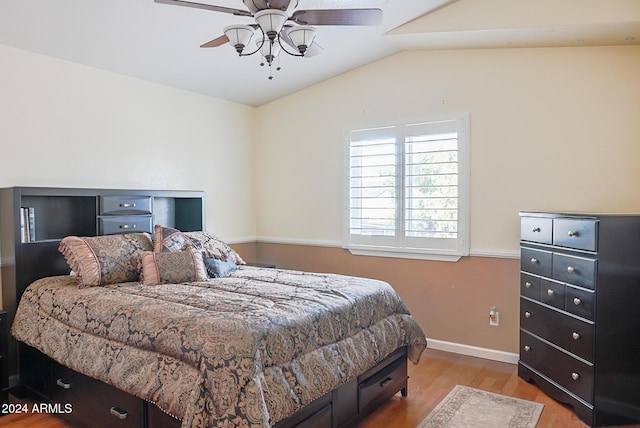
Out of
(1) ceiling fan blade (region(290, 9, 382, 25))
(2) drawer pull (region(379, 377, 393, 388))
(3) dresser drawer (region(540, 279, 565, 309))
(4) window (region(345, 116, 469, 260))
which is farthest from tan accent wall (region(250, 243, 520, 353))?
(1) ceiling fan blade (region(290, 9, 382, 25))

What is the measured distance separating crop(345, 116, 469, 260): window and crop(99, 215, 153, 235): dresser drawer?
1.96m

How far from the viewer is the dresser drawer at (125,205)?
355 centimetres

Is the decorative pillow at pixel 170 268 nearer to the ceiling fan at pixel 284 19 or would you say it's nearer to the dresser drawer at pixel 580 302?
the ceiling fan at pixel 284 19

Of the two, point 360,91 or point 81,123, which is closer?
point 81,123

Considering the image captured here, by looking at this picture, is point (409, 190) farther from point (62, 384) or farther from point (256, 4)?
point (62, 384)

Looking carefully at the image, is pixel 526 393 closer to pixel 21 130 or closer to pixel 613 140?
pixel 613 140

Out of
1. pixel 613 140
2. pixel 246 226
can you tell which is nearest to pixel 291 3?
pixel 613 140

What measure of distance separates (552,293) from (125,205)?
339cm

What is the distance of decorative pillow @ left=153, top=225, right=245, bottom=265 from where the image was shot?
340 centimetres

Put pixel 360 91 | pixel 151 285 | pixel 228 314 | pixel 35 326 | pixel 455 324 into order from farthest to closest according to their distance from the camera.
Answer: pixel 360 91 → pixel 455 324 → pixel 151 285 → pixel 35 326 → pixel 228 314

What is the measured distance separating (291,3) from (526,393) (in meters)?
3.00

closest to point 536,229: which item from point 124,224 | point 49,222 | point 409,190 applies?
point 409,190

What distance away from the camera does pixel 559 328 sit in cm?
297

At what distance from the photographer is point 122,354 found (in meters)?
2.19
